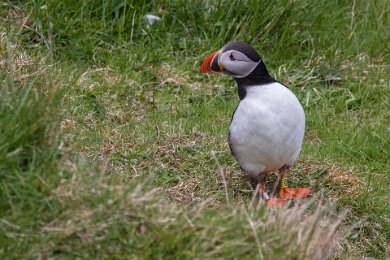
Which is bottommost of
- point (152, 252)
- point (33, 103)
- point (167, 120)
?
point (167, 120)

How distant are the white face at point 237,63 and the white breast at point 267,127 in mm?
100

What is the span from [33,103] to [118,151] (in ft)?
4.41

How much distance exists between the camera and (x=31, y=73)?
5.20 metres

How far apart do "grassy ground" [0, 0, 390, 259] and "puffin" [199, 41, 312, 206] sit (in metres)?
0.21

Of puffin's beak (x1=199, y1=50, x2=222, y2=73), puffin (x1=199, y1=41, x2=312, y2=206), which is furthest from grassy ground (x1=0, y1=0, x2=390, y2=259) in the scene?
puffin's beak (x1=199, y1=50, x2=222, y2=73)

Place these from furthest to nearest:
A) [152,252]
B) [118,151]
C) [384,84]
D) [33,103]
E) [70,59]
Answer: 1. [384,84]
2. [70,59]
3. [118,151]
4. [33,103]
5. [152,252]

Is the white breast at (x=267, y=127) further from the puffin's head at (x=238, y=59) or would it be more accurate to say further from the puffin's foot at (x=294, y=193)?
the puffin's foot at (x=294, y=193)

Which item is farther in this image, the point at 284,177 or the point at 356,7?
the point at 356,7

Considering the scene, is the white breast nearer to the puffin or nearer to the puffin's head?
the puffin

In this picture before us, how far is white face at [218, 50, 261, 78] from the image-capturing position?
4551mm

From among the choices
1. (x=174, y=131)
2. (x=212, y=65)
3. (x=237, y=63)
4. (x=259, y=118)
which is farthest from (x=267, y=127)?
(x=174, y=131)

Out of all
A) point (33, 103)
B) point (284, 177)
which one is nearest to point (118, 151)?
point (284, 177)

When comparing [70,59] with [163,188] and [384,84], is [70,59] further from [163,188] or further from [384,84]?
[384,84]

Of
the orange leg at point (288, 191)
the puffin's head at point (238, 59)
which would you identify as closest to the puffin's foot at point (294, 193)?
the orange leg at point (288, 191)
